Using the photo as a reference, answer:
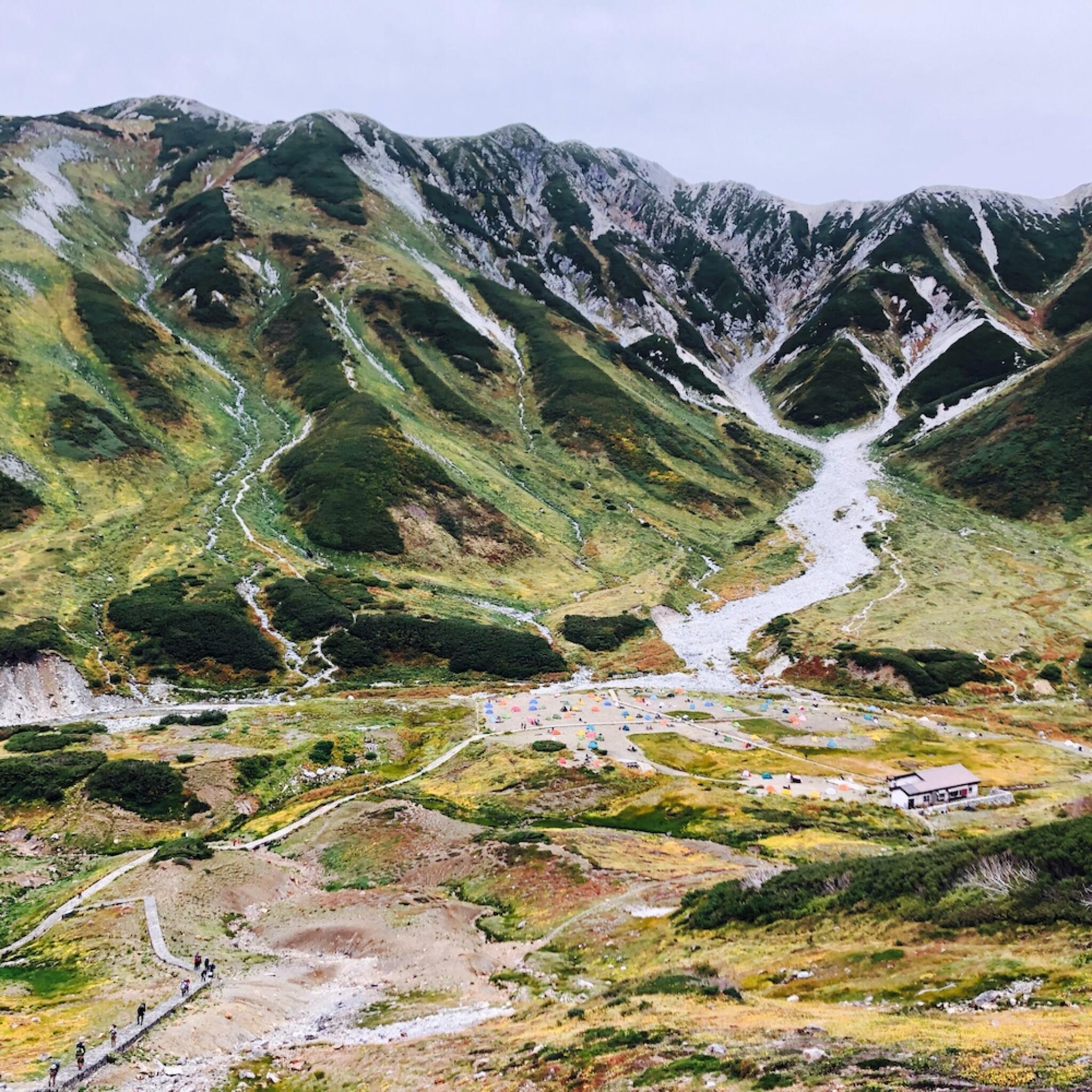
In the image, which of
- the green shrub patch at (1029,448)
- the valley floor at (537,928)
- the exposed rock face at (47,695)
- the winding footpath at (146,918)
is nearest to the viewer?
the valley floor at (537,928)

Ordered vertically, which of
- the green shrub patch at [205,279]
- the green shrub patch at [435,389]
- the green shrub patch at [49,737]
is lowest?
the green shrub patch at [49,737]

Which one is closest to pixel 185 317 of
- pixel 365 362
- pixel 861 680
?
pixel 365 362

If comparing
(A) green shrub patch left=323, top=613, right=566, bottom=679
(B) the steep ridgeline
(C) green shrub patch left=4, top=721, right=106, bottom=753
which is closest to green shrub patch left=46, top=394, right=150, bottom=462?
(B) the steep ridgeline

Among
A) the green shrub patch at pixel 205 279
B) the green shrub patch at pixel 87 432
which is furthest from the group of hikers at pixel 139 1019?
the green shrub patch at pixel 205 279

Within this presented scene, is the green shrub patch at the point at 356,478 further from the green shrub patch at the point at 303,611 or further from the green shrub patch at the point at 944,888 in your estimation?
the green shrub patch at the point at 944,888

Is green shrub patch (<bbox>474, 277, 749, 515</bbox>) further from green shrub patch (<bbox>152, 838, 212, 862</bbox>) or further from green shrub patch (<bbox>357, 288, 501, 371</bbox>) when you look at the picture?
green shrub patch (<bbox>152, 838, 212, 862</bbox>)
